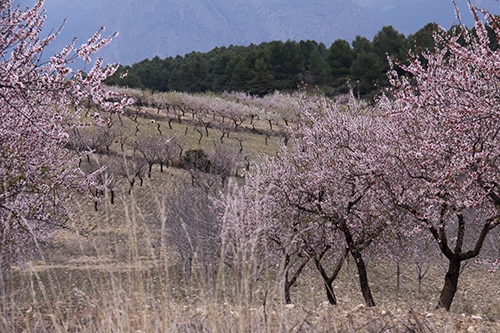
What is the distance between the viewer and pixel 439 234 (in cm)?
831

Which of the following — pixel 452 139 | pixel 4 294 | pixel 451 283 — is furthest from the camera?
pixel 451 283

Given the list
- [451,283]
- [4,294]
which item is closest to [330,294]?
[451,283]

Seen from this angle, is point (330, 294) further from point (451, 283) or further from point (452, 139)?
point (452, 139)

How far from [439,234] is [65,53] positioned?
5.98 metres

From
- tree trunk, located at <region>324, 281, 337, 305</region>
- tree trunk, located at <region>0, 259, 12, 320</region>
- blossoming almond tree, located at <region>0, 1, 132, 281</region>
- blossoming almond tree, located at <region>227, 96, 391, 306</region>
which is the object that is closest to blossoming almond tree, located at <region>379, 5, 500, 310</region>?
blossoming almond tree, located at <region>227, 96, 391, 306</region>

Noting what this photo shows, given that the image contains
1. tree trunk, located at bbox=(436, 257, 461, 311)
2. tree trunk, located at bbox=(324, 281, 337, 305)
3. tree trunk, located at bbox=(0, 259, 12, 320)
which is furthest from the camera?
tree trunk, located at bbox=(436, 257, 461, 311)

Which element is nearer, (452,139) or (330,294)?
(452,139)

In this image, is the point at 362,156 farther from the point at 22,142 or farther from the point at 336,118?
the point at 22,142

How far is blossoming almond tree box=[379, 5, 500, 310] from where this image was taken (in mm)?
6289

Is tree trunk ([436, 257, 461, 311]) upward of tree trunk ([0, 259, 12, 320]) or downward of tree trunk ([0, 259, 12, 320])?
downward

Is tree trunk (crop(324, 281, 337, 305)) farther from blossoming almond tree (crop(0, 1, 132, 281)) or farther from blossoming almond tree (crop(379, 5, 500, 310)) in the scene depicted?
blossoming almond tree (crop(0, 1, 132, 281))

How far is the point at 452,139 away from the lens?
7.16 meters

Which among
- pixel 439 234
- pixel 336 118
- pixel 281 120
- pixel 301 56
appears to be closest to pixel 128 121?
pixel 281 120

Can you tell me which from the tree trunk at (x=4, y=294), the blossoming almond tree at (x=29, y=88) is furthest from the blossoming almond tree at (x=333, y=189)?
the tree trunk at (x=4, y=294)
